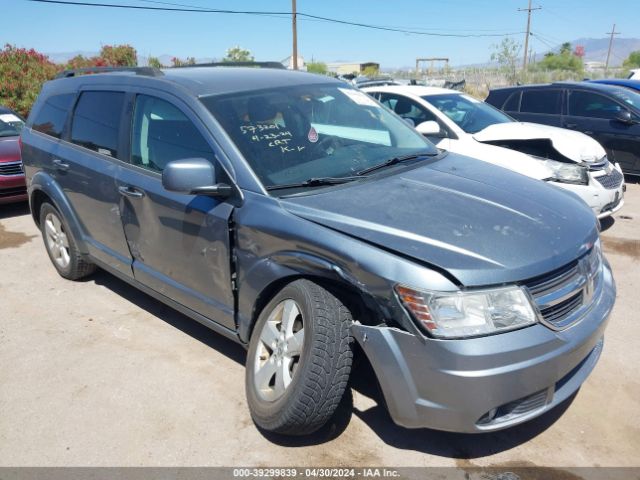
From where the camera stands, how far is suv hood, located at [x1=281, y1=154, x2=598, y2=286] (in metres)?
2.38

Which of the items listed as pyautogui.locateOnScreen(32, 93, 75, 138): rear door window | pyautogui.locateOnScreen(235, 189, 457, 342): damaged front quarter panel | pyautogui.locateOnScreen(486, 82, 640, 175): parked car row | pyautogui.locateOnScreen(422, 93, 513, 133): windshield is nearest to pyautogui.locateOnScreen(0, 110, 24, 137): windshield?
pyautogui.locateOnScreen(32, 93, 75, 138): rear door window

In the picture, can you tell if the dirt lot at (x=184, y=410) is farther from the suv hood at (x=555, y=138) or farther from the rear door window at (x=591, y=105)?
the rear door window at (x=591, y=105)

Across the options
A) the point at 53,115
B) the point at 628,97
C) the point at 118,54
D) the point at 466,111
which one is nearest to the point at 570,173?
the point at 466,111

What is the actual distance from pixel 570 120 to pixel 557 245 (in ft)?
23.8

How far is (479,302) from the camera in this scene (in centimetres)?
231

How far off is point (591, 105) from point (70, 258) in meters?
8.01

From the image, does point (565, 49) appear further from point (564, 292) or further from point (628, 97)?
point (564, 292)

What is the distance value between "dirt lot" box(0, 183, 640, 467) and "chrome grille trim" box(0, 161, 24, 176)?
137 inches

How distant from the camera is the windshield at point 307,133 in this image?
10.2ft

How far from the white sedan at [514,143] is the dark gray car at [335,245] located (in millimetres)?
2101

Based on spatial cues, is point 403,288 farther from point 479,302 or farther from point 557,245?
point 557,245

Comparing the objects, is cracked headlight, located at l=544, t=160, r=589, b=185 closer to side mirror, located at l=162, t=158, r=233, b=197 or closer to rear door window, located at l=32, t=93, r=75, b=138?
side mirror, located at l=162, t=158, r=233, b=197

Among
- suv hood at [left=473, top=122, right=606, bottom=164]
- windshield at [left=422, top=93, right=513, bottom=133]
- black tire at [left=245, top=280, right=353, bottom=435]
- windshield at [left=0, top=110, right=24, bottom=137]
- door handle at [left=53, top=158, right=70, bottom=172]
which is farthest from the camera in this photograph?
windshield at [left=0, top=110, right=24, bottom=137]

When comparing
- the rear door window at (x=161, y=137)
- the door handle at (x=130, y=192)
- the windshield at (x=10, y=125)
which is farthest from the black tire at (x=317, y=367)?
the windshield at (x=10, y=125)
